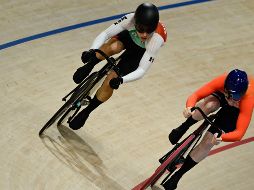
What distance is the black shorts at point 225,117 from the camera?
5.28m

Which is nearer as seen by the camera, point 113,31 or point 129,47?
point 113,31

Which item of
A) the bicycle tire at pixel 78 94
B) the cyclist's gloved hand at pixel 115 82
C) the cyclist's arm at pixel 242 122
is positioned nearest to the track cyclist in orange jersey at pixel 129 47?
the cyclist's gloved hand at pixel 115 82

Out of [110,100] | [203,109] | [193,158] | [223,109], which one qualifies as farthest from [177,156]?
[110,100]

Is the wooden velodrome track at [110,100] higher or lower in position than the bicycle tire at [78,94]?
lower

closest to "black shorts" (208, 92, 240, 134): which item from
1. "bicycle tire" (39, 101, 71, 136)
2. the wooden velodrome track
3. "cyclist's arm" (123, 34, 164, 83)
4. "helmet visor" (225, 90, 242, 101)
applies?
"helmet visor" (225, 90, 242, 101)

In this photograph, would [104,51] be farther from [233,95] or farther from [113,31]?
[233,95]

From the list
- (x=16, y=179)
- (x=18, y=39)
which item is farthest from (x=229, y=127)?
(x=18, y=39)

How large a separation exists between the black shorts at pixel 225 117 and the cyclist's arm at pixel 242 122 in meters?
0.17

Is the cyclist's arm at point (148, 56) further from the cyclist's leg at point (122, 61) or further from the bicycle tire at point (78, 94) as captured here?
the bicycle tire at point (78, 94)

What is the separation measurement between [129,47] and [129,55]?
3.0 inches

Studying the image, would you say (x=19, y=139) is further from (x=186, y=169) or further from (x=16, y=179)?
(x=186, y=169)

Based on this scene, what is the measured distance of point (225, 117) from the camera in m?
5.32

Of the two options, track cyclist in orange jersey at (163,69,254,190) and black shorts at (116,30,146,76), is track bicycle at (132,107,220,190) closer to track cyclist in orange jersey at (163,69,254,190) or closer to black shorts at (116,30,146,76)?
track cyclist in orange jersey at (163,69,254,190)

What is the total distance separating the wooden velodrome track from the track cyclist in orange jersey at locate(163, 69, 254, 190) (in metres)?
0.58
